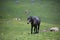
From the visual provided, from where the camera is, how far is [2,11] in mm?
3047

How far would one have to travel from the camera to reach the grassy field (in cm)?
293

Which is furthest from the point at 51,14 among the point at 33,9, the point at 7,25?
the point at 7,25

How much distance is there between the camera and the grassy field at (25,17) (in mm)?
2926

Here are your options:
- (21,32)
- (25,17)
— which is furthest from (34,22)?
(21,32)

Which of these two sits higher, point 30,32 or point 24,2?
point 24,2

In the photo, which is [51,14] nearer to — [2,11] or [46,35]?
[46,35]

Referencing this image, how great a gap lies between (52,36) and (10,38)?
2.53ft

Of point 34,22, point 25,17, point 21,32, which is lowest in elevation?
point 21,32

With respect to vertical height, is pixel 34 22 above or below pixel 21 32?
above

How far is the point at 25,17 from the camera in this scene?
2.96 m

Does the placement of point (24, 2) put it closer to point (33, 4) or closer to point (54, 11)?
point (33, 4)

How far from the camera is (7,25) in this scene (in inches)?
119

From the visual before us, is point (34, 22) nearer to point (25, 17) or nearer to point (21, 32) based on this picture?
point (25, 17)

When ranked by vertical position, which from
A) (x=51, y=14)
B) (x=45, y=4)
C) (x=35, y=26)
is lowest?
(x=35, y=26)
